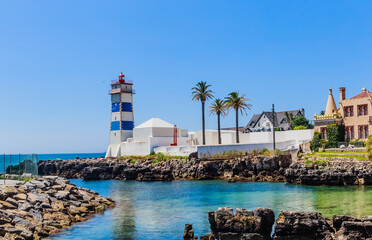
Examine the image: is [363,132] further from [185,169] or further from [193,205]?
[193,205]

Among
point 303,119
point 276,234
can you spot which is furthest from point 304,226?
point 303,119

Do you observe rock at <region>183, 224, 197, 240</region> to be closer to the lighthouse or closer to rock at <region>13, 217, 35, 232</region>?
rock at <region>13, 217, 35, 232</region>

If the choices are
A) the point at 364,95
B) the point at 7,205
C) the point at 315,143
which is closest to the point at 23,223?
the point at 7,205

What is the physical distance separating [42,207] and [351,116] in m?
46.8

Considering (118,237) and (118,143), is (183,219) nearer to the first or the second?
(118,237)

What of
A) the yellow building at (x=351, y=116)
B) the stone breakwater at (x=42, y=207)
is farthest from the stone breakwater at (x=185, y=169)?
the stone breakwater at (x=42, y=207)

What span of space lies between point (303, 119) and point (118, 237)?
3081 inches

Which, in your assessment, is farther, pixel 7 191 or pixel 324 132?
pixel 324 132

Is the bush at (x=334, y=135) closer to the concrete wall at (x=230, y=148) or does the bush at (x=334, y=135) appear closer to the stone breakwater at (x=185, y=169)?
the concrete wall at (x=230, y=148)

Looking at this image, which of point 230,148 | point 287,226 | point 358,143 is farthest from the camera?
point 230,148

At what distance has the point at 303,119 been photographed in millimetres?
95375

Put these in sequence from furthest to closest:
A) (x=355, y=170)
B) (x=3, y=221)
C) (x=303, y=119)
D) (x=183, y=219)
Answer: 1. (x=303, y=119)
2. (x=355, y=170)
3. (x=183, y=219)
4. (x=3, y=221)

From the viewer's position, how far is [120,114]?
80812mm

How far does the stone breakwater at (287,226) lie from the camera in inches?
673
